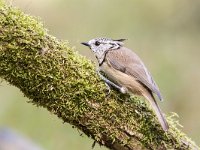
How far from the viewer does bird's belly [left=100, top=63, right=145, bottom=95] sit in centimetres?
436

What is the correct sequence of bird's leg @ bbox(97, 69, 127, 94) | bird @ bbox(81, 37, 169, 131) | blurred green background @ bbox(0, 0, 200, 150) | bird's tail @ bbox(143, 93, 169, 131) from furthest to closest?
blurred green background @ bbox(0, 0, 200, 150) → bird @ bbox(81, 37, 169, 131) → bird's leg @ bbox(97, 69, 127, 94) → bird's tail @ bbox(143, 93, 169, 131)

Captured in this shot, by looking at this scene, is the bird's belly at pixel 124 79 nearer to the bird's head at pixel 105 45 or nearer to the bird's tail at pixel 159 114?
the bird's tail at pixel 159 114

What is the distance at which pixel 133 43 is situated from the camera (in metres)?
11.7

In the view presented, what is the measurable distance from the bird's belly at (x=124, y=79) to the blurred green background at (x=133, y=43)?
421 cm

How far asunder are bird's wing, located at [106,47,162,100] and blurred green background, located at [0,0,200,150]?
4.15 m

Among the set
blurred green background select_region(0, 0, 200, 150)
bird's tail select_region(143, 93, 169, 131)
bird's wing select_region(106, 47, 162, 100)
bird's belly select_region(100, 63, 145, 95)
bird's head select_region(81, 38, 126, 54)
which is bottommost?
bird's tail select_region(143, 93, 169, 131)

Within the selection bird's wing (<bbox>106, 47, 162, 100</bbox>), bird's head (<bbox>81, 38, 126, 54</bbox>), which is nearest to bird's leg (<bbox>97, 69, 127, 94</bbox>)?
bird's wing (<bbox>106, 47, 162, 100</bbox>)

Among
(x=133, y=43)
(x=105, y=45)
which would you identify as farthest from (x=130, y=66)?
(x=133, y=43)

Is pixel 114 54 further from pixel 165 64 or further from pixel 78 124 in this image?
pixel 165 64

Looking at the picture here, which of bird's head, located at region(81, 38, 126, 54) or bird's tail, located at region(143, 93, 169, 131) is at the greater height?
bird's head, located at region(81, 38, 126, 54)

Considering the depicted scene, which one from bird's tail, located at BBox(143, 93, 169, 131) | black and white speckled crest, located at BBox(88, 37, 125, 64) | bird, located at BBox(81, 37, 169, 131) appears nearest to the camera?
bird's tail, located at BBox(143, 93, 169, 131)

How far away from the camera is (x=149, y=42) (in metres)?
12.5

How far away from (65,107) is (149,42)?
28.4 feet

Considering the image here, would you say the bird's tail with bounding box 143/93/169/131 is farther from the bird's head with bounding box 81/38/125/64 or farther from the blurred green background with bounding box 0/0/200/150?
the blurred green background with bounding box 0/0/200/150
